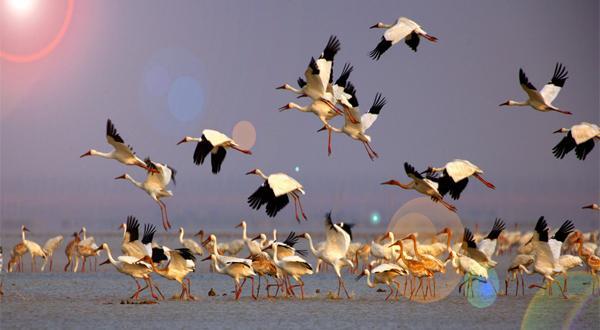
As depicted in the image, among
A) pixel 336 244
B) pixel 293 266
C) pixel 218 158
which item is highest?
pixel 218 158

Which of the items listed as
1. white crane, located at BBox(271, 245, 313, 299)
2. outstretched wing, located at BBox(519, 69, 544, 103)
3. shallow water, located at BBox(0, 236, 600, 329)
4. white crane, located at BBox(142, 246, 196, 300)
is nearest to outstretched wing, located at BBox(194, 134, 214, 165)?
white crane, located at BBox(142, 246, 196, 300)

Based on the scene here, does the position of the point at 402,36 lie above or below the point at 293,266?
above

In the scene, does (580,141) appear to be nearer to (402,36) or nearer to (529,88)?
(529,88)

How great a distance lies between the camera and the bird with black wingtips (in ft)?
64.0

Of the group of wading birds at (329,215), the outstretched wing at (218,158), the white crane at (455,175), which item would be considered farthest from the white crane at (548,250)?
the outstretched wing at (218,158)

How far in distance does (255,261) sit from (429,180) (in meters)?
4.73

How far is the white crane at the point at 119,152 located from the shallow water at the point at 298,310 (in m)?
2.91

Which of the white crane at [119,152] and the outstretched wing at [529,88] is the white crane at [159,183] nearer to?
the white crane at [119,152]

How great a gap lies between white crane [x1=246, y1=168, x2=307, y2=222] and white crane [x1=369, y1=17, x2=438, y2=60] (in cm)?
285

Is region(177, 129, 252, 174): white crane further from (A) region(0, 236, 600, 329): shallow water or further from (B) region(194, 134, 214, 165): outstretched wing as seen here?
(A) region(0, 236, 600, 329): shallow water

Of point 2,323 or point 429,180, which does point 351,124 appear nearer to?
point 429,180

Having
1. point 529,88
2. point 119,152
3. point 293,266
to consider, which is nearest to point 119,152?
point 119,152

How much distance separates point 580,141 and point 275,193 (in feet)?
19.3

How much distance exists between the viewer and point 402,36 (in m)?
19.7
